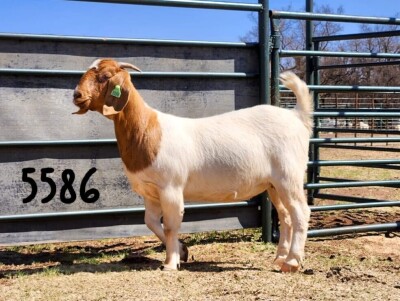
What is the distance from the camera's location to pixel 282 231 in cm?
516

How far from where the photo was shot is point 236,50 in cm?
613

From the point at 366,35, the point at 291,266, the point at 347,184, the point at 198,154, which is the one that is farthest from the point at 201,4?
the point at 366,35

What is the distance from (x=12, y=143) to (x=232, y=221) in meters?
2.39

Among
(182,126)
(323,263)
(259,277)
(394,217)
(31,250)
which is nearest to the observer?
(259,277)

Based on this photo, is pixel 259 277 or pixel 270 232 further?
pixel 270 232

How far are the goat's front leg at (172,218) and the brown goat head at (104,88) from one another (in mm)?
792

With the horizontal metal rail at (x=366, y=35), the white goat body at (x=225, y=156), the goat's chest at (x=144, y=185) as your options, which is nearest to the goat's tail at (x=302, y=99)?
the white goat body at (x=225, y=156)

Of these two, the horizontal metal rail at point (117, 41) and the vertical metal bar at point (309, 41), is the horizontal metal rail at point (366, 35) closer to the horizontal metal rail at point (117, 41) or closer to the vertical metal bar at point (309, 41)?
the vertical metal bar at point (309, 41)

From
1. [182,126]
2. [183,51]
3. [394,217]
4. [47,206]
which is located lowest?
[394,217]

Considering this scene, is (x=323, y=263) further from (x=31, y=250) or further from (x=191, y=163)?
(x=31, y=250)

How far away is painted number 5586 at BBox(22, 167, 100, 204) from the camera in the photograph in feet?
17.8

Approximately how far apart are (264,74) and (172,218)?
2.13 meters

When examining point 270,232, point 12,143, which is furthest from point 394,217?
point 12,143

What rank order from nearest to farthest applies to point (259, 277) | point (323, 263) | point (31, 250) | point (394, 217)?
1. point (259, 277)
2. point (323, 263)
3. point (31, 250)
4. point (394, 217)
